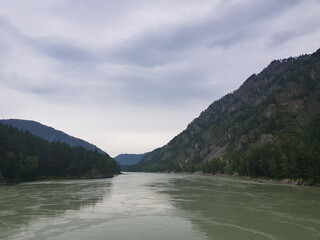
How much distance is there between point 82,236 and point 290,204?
39.9 meters

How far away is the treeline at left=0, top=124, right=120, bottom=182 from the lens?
126m

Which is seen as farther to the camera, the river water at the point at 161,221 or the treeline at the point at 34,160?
the treeline at the point at 34,160

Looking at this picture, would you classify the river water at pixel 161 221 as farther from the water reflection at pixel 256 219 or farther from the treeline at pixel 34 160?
the treeline at pixel 34 160

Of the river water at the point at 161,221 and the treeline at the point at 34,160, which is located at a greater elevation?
the treeline at the point at 34,160

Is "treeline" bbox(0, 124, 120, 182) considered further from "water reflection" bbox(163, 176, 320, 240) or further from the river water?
"water reflection" bbox(163, 176, 320, 240)

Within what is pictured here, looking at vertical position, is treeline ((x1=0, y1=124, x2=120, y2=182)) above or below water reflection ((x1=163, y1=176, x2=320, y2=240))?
above

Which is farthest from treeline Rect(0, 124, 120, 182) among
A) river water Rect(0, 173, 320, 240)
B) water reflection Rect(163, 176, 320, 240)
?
water reflection Rect(163, 176, 320, 240)

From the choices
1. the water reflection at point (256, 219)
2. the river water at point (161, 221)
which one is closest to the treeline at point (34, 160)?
the river water at point (161, 221)

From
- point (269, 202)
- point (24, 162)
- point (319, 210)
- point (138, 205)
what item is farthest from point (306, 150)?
point (24, 162)

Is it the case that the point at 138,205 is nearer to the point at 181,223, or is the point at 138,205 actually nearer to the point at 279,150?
the point at 181,223

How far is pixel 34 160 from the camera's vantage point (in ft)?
474

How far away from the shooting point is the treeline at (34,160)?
12606 cm

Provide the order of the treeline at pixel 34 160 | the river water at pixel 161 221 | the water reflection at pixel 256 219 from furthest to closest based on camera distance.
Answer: the treeline at pixel 34 160, the water reflection at pixel 256 219, the river water at pixel 161 221

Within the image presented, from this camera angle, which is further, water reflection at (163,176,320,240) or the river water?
water reflection at (163,176,320,240)
